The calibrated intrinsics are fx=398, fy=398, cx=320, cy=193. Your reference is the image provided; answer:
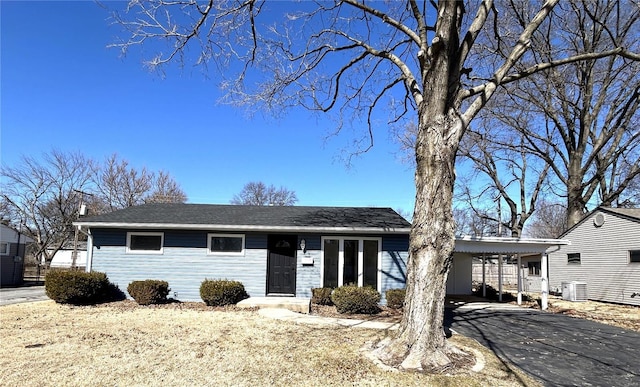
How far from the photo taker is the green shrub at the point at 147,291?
35.9 feet

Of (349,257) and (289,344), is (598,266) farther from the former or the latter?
(289,344)

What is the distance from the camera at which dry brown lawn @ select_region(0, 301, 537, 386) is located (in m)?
5.07

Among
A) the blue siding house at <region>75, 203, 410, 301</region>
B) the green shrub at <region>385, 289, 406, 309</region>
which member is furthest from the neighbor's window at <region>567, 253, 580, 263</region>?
the green shrub at <region>385, 289, 406, 309</region>

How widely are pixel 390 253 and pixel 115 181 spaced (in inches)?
1117

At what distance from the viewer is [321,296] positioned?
37.2 ft

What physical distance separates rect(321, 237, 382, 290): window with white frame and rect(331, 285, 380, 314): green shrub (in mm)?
1559

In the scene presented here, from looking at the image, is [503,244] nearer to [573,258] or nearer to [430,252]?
[573,258]

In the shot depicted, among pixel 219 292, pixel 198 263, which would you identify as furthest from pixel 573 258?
pixel 198 263

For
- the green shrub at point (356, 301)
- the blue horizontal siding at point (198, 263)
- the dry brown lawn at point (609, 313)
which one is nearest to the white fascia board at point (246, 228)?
the blue horizontal siding at point (198, 263)

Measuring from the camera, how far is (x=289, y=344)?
22.3 feet

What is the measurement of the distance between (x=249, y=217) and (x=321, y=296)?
3.52m

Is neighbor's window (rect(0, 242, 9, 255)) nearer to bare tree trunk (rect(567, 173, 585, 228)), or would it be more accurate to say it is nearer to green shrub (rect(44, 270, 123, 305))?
green shrub (rect(44, 270, 123, 305))

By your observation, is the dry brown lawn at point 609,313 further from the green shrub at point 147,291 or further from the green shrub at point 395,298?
the green shrub at point 147,291

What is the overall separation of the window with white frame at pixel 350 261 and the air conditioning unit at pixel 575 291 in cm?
1014
